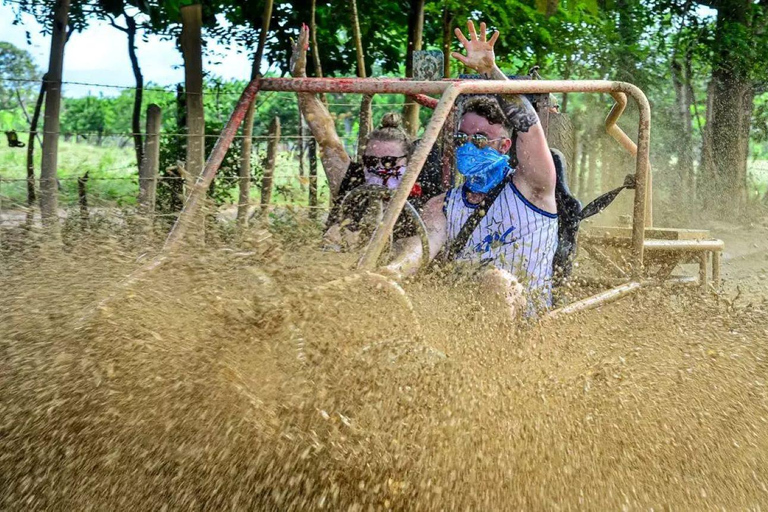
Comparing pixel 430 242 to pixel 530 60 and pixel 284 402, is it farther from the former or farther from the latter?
pixel 530 60

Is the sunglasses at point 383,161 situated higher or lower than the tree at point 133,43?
lower

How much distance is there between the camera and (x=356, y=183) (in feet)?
15.9

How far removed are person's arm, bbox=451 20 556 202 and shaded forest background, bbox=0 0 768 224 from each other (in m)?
3.20

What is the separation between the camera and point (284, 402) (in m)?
2.99

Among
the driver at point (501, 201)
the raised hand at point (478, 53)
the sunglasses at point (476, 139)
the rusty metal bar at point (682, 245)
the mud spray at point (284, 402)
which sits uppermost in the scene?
the raised hand at point (478, 53)

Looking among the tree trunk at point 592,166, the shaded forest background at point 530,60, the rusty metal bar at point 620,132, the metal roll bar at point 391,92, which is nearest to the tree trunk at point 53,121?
the shaded forest background at point 530,60

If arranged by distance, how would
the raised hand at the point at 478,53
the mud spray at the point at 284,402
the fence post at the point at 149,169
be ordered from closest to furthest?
1. the mud spray at the point at 284,402
2. the raised hand at the point at 478,53
3. the fence post at the point at 149,169

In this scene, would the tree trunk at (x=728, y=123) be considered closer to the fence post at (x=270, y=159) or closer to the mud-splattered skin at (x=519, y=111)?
the fence post at (x=270, y=159)

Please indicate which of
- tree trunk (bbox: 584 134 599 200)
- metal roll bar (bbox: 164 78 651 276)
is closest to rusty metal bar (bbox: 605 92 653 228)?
metal roll bar (bbox: 164 78 651 276)

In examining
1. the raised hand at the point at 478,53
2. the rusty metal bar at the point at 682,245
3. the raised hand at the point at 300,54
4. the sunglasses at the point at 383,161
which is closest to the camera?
the raised hand at the point at 478,53

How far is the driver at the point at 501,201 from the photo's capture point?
431cm

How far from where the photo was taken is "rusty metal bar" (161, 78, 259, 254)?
12.5 feet

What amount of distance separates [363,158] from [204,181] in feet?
3.57

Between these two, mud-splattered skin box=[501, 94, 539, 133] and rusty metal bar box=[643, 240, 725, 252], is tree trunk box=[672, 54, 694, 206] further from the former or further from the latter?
mud-splattered skin box=[501, 94, 539, 133]
